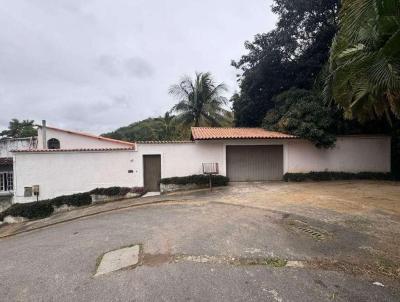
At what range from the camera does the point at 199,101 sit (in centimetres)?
2377

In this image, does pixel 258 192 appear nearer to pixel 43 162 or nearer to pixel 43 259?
pixel 43 259

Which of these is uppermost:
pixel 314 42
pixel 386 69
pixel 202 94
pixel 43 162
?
pixel 314 42

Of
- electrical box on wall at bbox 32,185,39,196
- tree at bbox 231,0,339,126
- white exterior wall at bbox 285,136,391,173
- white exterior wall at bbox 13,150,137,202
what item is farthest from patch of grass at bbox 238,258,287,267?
tree at bbox 231,0,339,126

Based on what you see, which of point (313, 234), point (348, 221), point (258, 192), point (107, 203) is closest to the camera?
point (313, 234)

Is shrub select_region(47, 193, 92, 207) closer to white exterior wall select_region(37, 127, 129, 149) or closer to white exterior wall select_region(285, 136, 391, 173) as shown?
white exterior wall select_region(37, 127, 129, 149)

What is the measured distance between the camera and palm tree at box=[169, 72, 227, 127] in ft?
77.8

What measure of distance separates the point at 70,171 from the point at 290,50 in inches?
577

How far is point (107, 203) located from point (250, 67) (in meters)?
12.9

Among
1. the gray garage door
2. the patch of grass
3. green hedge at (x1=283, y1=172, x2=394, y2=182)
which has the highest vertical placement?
the gray garage door

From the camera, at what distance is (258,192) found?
1288 centimetres

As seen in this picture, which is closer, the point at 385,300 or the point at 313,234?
the point at 385,300

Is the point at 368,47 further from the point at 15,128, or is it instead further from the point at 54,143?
the point at 15,128

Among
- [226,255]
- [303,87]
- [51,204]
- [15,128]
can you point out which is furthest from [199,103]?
[15,128]

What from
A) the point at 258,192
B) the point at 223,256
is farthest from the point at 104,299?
the point at 258,192
